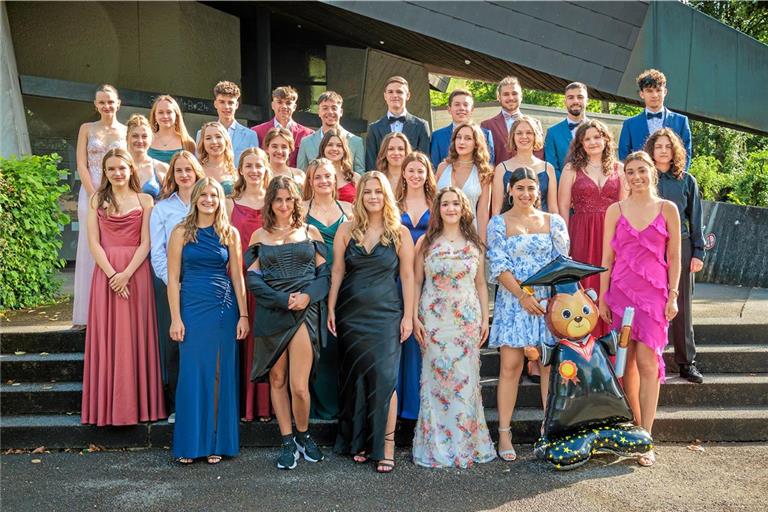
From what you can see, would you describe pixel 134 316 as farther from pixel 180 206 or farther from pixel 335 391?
pixel 335 391

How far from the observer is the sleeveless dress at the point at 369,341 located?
200 inches

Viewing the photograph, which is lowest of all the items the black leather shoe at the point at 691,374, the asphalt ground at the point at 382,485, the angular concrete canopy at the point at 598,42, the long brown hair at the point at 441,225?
the asphalt ground at the point at 382,485

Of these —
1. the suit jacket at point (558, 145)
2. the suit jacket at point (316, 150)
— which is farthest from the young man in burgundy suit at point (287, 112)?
the suit jacket at point (558, 145)

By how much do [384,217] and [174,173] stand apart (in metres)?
1.73

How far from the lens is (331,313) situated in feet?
17.2

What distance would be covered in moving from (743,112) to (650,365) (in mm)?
9042

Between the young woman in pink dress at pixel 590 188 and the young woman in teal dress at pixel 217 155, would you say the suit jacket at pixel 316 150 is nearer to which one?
the young woman in teal dress at pixel 217 155

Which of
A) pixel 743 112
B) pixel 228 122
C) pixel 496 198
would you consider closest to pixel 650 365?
pixel 496 198

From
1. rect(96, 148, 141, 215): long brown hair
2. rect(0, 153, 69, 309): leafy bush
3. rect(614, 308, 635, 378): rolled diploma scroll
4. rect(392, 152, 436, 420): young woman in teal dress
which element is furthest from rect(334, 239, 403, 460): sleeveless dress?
rect(0, 153, 69, 309): leafy bush

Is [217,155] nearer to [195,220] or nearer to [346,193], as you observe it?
[195,220]

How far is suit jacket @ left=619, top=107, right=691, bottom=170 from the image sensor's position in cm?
639

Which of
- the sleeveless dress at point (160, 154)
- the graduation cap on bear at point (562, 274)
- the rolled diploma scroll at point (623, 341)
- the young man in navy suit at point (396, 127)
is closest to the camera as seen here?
the graduation cap on bear at point (562, 274)

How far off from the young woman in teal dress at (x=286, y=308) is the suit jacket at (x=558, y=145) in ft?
8.39

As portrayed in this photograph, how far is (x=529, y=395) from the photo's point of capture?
5.99 metres
